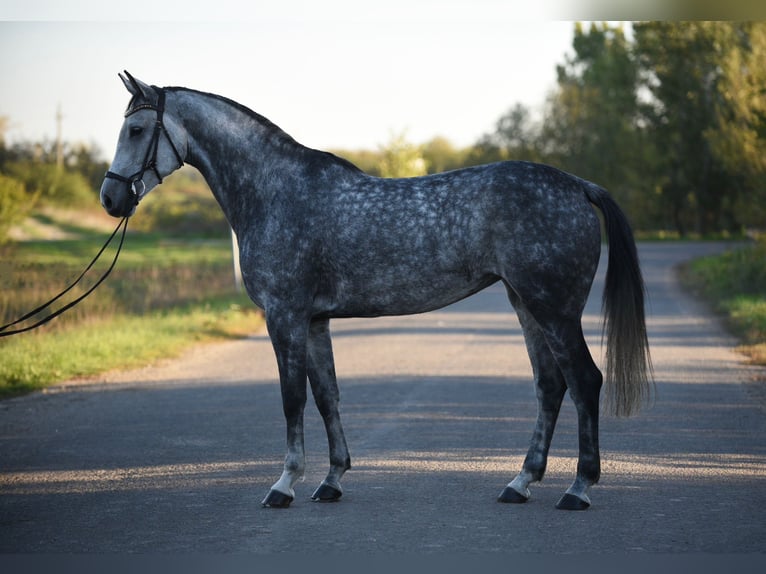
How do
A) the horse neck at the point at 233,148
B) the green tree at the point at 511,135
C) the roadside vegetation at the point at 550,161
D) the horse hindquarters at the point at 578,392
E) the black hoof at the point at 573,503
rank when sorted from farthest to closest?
the green tree at the point at 511,135 < the roadside vegetation at the point at 550,161 < the horse neck at the point at 233,148 < the horse hindquarters at the point at 578,392 < the black hoof at the point at 573,503

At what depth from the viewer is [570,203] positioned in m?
6.66

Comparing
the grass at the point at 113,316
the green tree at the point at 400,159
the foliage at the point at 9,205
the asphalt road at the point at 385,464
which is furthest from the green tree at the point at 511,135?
the asphalt road at the point at 385,464

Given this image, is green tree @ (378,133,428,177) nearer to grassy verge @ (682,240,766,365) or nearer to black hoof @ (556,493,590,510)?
grassy verge @ (682,240,766,365)

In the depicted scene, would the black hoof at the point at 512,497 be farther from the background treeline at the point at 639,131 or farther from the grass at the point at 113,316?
the background treeline at the point at 639,131

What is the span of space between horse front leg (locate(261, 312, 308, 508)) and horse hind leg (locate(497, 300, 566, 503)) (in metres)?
1.35

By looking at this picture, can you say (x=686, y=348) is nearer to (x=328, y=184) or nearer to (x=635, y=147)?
(x=328, y=184)

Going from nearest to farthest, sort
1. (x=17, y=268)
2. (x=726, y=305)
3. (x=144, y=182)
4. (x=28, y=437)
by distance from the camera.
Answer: (x=144, y=182) < (x=28, y=437) < (x=726, y=305) < (x=17, y=268)

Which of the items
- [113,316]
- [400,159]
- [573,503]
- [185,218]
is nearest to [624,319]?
[573,503]

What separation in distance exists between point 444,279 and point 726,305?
45.1ft

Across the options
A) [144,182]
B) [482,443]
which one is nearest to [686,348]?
[482,443]

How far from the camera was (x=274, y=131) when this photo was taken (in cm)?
722

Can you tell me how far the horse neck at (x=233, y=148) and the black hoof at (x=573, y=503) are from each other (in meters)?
2.65

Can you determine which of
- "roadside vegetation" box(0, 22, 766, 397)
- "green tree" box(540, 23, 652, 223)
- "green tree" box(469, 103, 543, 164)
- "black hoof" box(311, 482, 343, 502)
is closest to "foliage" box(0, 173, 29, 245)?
"roadside vegetation" box(0, 22, 766, 397)

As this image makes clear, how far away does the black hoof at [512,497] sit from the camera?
21.7 ft
